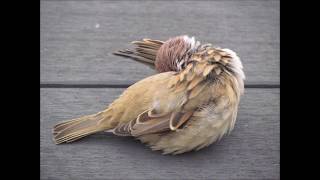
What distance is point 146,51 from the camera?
1.48 m

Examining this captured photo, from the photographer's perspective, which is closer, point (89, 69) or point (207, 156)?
point (207, 156)

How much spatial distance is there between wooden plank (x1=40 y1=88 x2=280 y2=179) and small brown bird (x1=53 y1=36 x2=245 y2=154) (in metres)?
0.04

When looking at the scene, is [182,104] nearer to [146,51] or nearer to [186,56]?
[186,56]

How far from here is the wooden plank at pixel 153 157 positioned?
53.0 inches

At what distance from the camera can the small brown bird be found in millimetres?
1264

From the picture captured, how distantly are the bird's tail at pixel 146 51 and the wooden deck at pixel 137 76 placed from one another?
1.7 inches

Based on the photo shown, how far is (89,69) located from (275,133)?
1.99ft

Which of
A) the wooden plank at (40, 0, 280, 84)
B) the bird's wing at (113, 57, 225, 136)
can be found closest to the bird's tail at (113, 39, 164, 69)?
the wooden plank at (40, 0, 280, 84)

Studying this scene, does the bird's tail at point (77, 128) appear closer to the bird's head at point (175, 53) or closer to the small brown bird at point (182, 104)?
the small brown bird at point (182, 104)

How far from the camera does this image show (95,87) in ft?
4.94

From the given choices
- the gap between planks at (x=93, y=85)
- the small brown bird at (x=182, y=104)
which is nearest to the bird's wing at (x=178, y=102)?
the small brown bird at (x=182, y=104)

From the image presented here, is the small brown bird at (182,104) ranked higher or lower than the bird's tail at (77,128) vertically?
higher

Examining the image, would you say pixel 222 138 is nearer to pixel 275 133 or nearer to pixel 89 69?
pixel 275 133

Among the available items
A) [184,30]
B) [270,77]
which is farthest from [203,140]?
[184,30]
